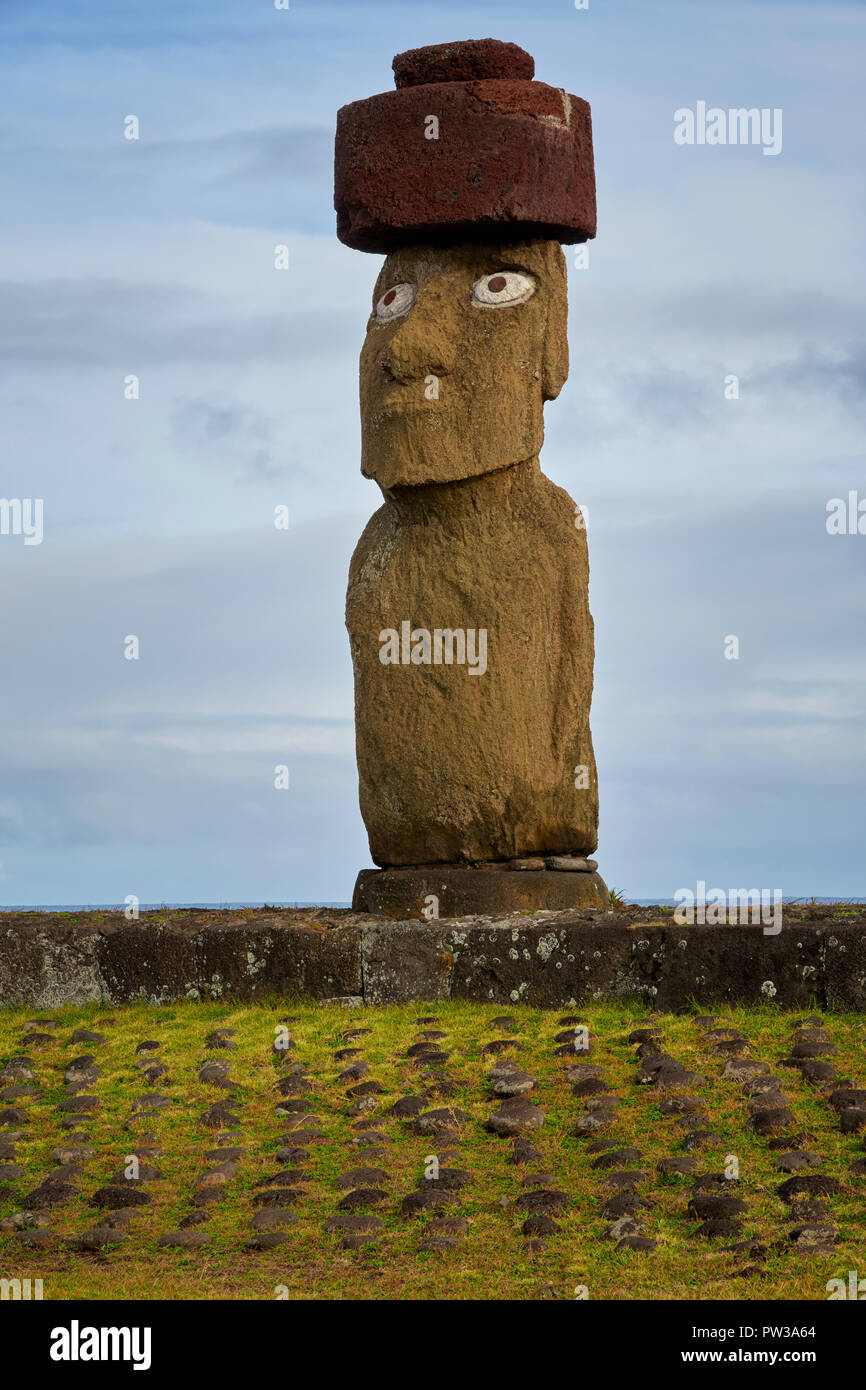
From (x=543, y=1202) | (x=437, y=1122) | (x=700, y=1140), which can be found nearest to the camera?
(x=543, y=1202)

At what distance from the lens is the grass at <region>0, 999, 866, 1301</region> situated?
6805 millimetres

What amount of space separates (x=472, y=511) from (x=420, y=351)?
1.24 metres

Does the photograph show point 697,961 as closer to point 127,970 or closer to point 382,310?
point 127,970

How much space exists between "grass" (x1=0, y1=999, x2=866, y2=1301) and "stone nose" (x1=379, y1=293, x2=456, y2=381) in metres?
4.70

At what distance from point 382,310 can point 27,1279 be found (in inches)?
326

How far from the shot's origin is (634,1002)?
1039 cm

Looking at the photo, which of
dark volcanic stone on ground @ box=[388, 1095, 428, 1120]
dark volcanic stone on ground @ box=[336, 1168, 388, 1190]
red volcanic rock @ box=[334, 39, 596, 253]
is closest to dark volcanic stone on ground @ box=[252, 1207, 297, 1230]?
dark volcanic stone on ground @ box=[336, 1168, 388, 1190]

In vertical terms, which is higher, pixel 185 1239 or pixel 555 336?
pixel 555 336

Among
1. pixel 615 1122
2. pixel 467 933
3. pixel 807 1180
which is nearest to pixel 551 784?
pixel 467 933

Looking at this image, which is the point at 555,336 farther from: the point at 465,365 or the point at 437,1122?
the point at 437,1122

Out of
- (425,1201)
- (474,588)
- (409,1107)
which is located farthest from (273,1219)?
(474,588)

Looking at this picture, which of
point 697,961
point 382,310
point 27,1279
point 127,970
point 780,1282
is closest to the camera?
point 780,1282

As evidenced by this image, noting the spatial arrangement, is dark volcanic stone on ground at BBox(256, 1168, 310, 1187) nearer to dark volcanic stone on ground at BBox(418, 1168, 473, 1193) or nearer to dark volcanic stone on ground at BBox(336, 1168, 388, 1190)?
dark volcanic stone on ground at BBox(336, 1168, 388, 1190)

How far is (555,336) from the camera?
Result: 12953 millimetres
